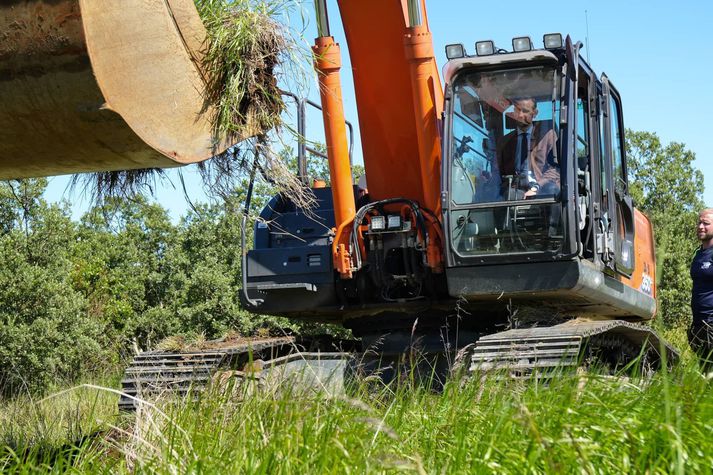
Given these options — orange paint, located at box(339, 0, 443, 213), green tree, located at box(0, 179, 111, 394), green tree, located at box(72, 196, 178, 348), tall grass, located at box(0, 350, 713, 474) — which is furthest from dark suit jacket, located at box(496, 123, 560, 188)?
green tree, located at box(72, 196, 178, 348)

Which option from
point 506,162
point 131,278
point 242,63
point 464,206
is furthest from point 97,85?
point 131,278

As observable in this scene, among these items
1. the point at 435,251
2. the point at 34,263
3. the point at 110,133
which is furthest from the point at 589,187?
the point at 34,263

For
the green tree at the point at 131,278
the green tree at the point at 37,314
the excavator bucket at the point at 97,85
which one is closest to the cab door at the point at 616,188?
the excavator bucket at the point at 97,85

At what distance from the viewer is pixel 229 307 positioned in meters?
20.8

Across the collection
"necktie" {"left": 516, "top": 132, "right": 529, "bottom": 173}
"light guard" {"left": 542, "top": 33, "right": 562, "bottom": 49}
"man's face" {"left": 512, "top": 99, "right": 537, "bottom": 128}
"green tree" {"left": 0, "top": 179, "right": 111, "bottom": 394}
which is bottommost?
"green tree" {"left": 0, "top": 179, "right": 111, "bottom": 394}

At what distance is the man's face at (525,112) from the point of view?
6.64 meters

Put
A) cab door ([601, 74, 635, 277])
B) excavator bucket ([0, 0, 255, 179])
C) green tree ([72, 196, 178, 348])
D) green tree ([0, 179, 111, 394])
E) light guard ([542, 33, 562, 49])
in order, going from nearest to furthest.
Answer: excavator bucket ([0, 0, 255, 179]) < light guard ([542, 33, 562, 49]) < cab door ([601, 74, 635, 277]) < green tree ([0, 179, 111, 394]) < green tree ([72, 196, 178, 348])

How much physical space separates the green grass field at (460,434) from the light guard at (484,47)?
10.6 feet

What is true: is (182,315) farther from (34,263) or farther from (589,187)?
(589,187)

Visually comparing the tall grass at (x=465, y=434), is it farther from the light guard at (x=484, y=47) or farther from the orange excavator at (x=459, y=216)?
the light guard at (x=484, y=47)

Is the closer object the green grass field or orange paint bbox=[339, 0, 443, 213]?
the green grass field

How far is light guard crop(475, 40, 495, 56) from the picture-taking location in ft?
22.5

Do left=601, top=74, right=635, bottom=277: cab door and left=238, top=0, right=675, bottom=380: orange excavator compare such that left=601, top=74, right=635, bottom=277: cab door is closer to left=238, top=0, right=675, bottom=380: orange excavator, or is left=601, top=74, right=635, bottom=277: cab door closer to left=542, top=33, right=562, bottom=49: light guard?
left=238, top=0, right=675, bottom=380: orange excavator

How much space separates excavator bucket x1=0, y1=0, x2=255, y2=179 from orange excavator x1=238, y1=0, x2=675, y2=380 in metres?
2.33
